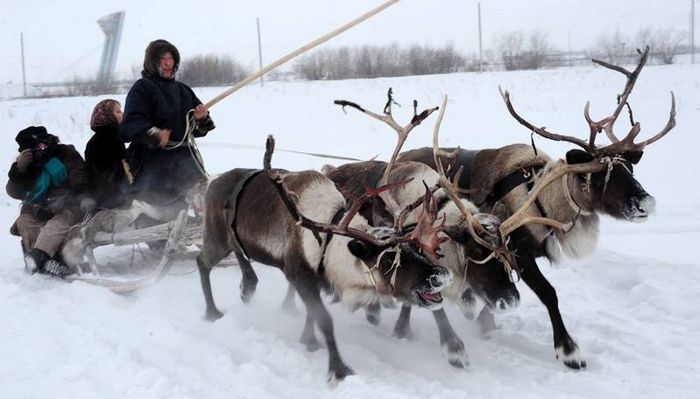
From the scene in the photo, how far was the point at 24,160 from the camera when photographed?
7.05 m

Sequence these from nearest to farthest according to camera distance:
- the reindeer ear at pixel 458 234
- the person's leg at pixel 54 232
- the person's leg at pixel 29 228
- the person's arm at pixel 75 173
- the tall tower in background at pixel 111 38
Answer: the reindeer ear at pixel 458 234
the person's leg at pixel 54 232
the person's leg at pixel 29 228
the person's arm at pixel 75 173
the tall tower in background at pixel 111 38

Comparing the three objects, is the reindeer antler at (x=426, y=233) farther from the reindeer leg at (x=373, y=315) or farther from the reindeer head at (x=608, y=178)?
the reindeer leg at (x=373, y=315)

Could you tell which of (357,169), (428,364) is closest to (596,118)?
(357,169)

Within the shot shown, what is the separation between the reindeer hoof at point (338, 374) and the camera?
4.45 metres

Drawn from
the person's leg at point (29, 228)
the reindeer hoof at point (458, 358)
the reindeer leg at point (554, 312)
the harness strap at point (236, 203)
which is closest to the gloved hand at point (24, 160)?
the person's leg at point (29, 228)

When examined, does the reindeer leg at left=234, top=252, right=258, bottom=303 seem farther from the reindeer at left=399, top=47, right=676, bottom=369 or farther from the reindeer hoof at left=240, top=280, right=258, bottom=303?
the reindeer at left=399, top=47, right=676, bottom=369

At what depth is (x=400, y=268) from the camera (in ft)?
14.7

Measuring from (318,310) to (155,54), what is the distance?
3553 millimetres

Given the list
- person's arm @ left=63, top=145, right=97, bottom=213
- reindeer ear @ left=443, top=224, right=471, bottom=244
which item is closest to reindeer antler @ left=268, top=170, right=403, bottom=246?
reindeer ear @ left=443, top=224, right=471, bottom=244

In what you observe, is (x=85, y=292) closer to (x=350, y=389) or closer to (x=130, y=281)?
(x=130, y=281)

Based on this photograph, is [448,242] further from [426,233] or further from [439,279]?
[439,279]

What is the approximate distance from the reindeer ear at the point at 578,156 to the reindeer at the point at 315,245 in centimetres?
148

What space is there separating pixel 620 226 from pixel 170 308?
19.7 ft

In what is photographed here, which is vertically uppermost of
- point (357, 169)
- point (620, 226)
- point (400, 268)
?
point (357, 169)
